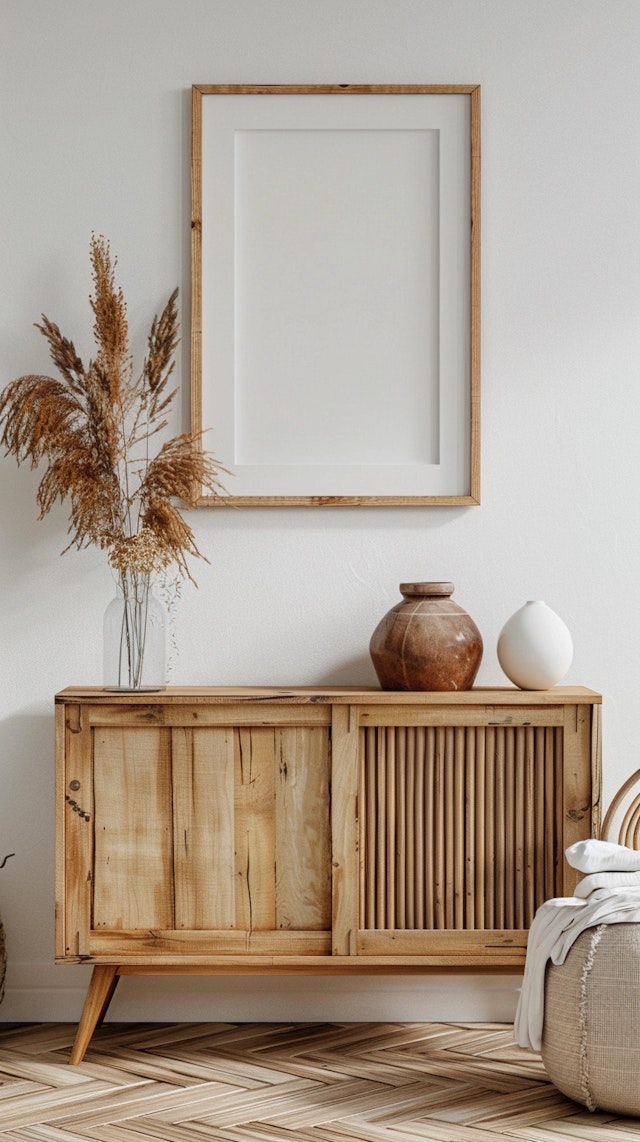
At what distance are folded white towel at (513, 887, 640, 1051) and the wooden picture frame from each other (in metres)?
0.97

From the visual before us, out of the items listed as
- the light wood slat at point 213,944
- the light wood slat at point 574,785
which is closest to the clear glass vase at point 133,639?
the light wood slat at point 213,944

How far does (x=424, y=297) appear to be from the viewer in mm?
2658

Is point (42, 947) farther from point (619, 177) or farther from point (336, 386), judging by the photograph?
point (619, 177)

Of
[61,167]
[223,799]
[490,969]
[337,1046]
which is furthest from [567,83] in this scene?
[337,1046]

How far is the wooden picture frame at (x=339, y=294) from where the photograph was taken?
2.63 metres

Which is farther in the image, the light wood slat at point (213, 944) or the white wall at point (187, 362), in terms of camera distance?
the white wall at point (187, 362)

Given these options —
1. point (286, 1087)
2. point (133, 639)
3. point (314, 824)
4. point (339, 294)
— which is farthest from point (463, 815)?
point (339, 294)

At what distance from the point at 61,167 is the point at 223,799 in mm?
1559

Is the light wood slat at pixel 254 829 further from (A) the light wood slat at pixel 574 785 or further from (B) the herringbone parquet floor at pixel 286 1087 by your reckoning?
(A) the light wood slat at pixel 574 785

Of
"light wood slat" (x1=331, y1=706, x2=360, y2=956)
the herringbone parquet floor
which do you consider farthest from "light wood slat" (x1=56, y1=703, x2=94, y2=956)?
"light wood slat" (x1=331, y1=706, x2=360, y2=956)

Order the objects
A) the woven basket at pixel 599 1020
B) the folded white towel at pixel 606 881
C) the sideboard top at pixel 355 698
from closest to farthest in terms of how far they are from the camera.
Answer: the woven basket at pixel 599 1020 → the folded white towel at pixel 606 881 → the sideboard top at pixel 355 698

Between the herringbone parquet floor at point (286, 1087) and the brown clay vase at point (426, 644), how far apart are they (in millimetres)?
809

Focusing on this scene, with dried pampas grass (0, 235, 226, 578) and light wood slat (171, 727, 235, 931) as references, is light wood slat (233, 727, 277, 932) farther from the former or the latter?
dried pampas grass (0, 235, 226, 578)

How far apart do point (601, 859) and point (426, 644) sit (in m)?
0.57
